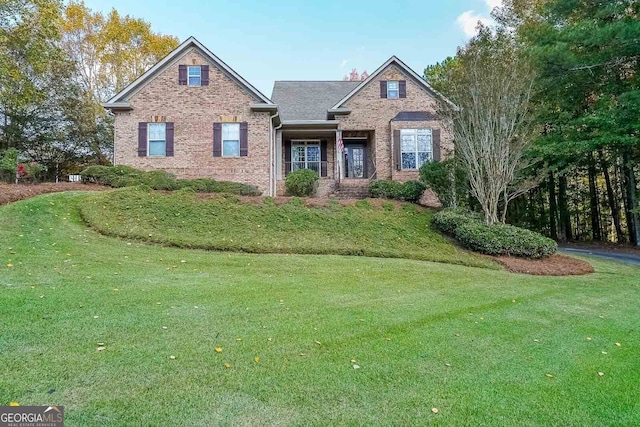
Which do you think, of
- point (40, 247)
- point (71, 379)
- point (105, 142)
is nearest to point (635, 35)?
point (71, 379)

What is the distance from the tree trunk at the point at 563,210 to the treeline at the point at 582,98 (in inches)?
1.7

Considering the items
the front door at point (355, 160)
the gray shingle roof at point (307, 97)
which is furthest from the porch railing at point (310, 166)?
the gray shingle roof at point (307, 97)

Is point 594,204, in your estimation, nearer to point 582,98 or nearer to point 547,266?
point 582,98

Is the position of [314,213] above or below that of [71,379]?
above

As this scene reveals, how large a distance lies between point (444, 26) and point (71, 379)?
20612 mm

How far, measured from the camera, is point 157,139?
16.7 metres

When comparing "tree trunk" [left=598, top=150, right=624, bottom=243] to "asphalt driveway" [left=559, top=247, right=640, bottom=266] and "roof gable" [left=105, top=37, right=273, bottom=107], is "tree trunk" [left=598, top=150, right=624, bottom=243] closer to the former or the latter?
"asphalt driveway" [left=559, top=247, right=640, bottom=266]

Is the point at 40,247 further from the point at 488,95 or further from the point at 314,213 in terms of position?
the point at 488,95

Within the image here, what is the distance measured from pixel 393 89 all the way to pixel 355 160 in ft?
13.4

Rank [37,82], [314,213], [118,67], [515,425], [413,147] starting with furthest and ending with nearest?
[118,67] < [37,82] < [413,147] < [314,213] < [515,425]

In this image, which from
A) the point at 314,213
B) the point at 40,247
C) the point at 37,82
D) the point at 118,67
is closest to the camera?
the point at 40,247

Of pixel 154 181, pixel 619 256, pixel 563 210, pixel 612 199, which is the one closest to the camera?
pixel 619 256

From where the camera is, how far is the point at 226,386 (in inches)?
112

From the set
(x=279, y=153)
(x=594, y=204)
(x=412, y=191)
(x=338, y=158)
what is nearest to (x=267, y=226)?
(x=412, y=191)
